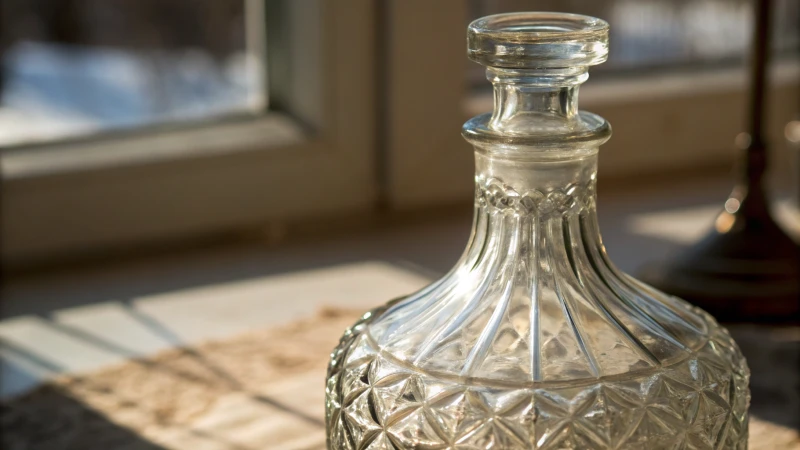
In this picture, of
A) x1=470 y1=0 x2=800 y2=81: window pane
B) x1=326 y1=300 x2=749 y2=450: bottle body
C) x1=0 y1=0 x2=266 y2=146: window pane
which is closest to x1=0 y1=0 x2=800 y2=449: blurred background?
x1=0 y1=0 x2=266 y2=146: window pane

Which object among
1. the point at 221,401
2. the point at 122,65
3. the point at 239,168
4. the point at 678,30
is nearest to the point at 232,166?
the point at 239,168

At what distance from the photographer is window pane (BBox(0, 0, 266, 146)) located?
1.35m

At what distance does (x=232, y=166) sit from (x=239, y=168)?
0.01 m

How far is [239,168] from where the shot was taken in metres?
1.41

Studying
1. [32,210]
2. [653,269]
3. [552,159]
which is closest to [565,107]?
[552,159]

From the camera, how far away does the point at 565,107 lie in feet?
1.73

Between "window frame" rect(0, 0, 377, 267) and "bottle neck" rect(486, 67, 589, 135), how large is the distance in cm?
89

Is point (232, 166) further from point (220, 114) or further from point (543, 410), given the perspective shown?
point (543, 410)

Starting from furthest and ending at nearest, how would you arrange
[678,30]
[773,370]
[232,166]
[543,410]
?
[678,30], [232,166], [773,370], [543,410]

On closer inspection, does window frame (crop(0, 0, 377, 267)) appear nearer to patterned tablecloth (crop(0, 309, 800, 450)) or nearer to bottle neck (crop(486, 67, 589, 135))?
patterned tablecloth (crop(0, 309, 800, 450))

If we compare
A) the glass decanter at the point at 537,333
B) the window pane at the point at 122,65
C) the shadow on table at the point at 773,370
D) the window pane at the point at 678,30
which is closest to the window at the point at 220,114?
the window pane at the point at 122,65

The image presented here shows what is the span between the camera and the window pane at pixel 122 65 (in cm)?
135

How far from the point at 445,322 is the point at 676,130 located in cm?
129

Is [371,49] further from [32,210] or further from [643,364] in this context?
[643,364]
